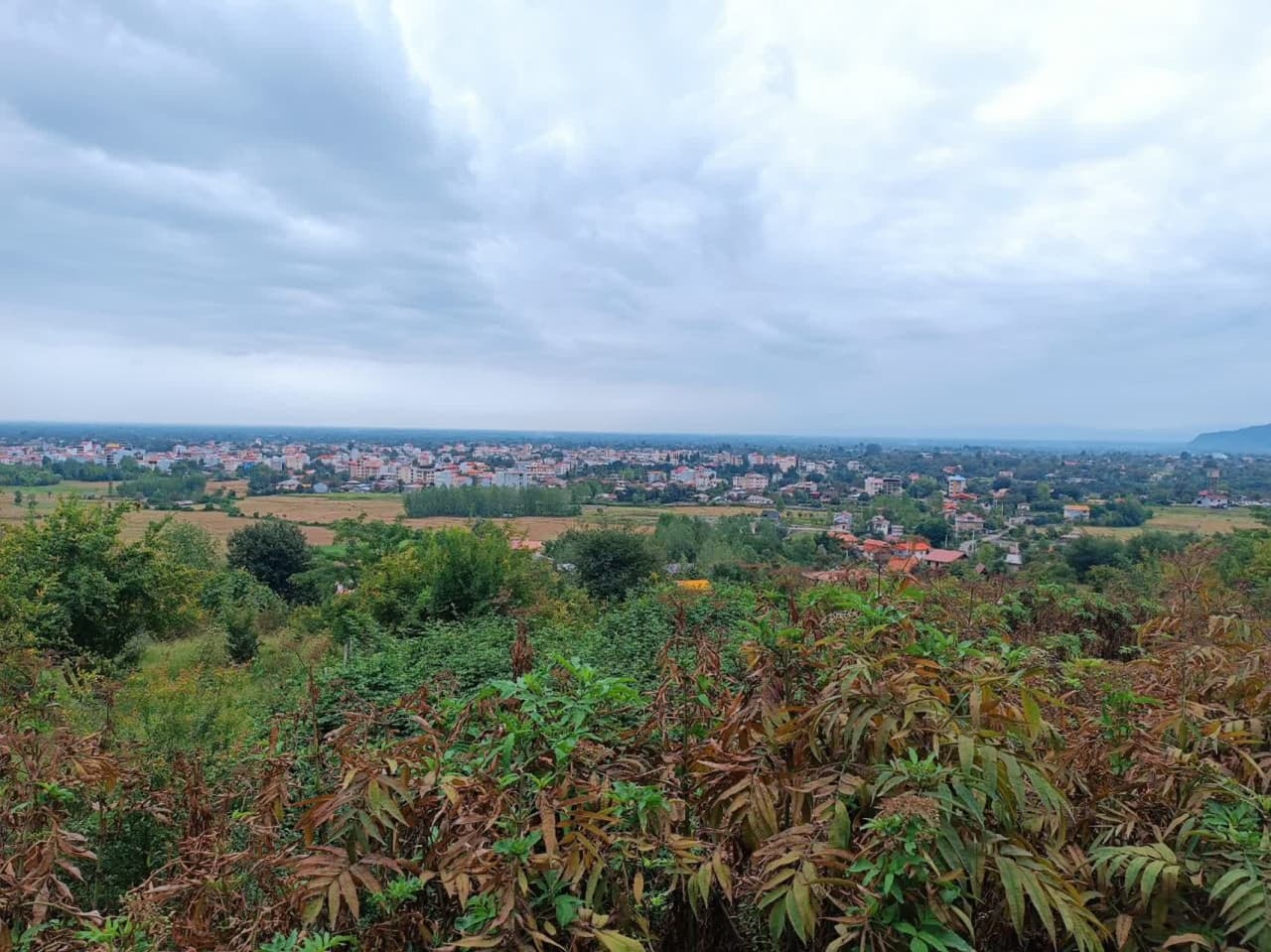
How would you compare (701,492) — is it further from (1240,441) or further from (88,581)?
(1240,441)

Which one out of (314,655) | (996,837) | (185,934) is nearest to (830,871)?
(996,837)

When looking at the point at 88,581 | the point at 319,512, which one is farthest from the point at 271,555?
the point at 319,512

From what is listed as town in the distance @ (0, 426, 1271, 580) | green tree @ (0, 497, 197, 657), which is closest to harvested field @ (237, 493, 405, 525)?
town in the distance @ (0, 426, 1271, 580)

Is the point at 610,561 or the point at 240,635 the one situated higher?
the point at 610,561

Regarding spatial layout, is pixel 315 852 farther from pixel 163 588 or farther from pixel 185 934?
pixel 163 588

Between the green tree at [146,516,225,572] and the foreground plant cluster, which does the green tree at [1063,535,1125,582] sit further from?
the green tree at [146,516,225,572]

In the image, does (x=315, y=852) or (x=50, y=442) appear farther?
(x=50, y=442)
